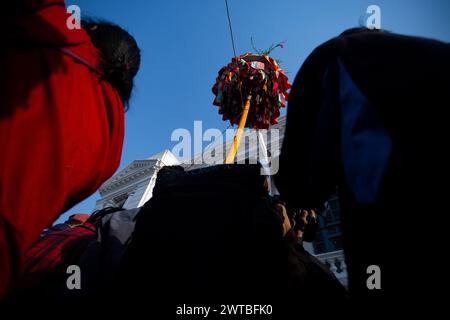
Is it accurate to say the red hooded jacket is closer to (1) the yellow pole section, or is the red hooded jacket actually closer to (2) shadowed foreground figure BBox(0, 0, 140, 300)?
(2) shadowed foreground figure BBox(0, 0, 140, 300)

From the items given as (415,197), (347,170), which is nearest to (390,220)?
(415,197)

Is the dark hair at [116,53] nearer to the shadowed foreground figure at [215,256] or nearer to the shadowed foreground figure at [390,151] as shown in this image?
the shadowed foreground figure at [215,256]

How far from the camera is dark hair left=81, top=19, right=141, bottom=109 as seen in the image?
1286 millimetres

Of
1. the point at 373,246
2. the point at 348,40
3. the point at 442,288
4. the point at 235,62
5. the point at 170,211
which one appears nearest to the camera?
the point at 442,288

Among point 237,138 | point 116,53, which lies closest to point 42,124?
point 116,53

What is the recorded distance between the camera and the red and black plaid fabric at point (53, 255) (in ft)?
4.11

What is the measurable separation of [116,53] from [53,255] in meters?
1.13

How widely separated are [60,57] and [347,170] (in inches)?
45.6

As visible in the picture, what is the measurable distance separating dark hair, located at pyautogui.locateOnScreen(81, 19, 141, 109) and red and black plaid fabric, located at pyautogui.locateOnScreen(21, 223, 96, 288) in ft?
2.80

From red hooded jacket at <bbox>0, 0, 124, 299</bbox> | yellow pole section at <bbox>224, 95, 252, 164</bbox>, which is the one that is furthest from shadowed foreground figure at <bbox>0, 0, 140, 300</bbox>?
yellow pole section at <bbox>224, 95, 252, 164</bbox>

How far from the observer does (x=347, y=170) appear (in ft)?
2.67

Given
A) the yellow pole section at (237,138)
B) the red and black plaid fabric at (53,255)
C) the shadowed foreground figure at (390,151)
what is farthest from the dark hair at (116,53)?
the yellow pole section at (237,138)
